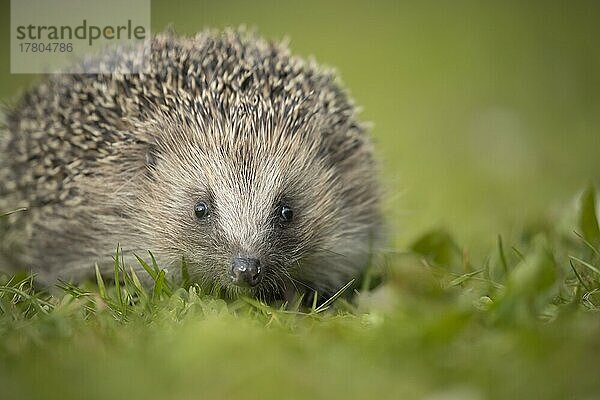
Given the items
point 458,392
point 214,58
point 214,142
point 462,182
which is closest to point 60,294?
point 214,142

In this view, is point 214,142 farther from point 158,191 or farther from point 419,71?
point 419,71

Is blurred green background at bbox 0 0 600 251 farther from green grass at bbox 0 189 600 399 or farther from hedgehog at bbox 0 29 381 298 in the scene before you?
green grass at bbox 0 189 600 399

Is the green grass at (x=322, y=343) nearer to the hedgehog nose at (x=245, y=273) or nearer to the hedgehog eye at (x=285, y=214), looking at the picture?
the hedgehog nose at (x=245, y=273)

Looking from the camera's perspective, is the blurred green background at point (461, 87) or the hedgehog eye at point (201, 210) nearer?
the hedgehog eye at point (201, 210)

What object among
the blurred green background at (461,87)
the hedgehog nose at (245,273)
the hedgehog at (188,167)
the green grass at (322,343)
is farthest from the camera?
the blurred green background at (461,87)

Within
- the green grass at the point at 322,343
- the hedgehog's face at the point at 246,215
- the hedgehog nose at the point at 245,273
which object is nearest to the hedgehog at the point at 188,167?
the hedgehog's face at the point at 246,215

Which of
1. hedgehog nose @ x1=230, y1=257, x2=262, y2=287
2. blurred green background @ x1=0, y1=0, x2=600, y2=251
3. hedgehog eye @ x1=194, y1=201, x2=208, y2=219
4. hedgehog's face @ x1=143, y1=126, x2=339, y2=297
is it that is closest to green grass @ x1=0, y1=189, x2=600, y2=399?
hedgehog nose @ x1=230, y1=257, x2=262, y2=287

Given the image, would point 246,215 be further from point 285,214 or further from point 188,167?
point 188,167

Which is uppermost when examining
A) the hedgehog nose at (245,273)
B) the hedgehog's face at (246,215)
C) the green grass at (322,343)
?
the hedgehog's face at (246,215)
